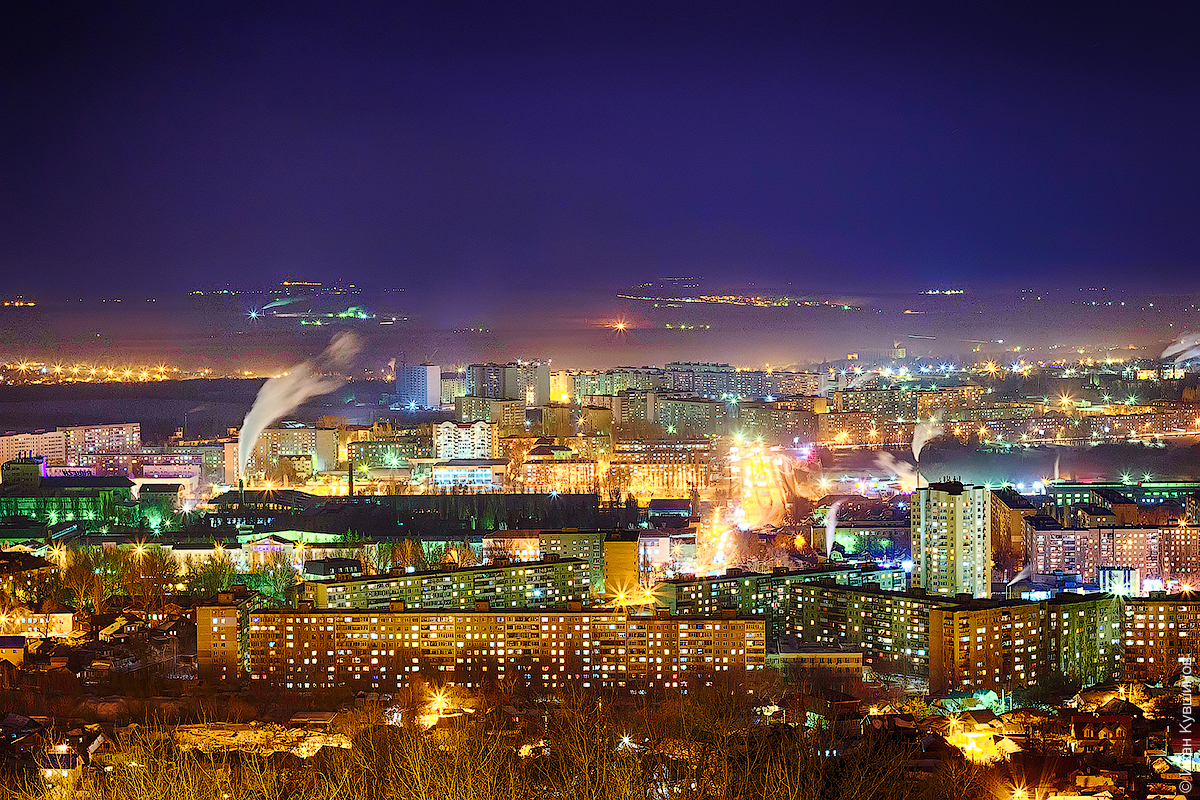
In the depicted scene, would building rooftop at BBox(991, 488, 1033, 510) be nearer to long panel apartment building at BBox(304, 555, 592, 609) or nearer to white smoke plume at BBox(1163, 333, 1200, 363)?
long panel apartment building at BBox(304, 555, 592, 609)

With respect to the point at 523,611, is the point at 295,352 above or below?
above

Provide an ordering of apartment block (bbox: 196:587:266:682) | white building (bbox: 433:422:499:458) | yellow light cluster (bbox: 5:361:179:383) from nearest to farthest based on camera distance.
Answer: apartment block (bbox: 196:587:266:682) → white building (bbox: 433:422:499:458) → yellow light cluster (bbox: 5:361:179:383)

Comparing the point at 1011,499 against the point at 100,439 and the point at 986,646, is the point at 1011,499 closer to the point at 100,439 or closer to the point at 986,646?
the point at 986,646

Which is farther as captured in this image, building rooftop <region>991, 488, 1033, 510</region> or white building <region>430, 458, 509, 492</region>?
white building <region>430, 458, 509, 492</region>

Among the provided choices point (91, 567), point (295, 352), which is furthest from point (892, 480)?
point (295, 352)

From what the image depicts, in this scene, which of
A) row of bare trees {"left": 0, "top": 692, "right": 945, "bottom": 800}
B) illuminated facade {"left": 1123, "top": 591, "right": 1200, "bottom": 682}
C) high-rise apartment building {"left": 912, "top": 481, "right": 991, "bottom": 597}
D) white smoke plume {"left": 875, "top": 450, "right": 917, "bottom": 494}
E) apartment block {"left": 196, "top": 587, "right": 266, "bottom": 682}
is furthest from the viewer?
white smoke plume {"left": 875, "top": 450, "right": 917, "bottom": 494}

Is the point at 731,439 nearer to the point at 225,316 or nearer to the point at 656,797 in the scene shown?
the point at 225,316

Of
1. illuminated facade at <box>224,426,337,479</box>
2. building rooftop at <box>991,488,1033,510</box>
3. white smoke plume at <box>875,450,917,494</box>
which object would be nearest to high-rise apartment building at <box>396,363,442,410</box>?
illuminated facade at <box>224,426,337,479</box>
